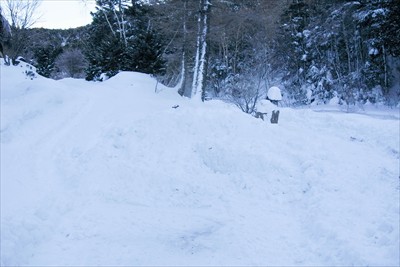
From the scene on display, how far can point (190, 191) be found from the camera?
638cm

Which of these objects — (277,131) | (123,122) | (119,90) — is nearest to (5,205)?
(123,122)

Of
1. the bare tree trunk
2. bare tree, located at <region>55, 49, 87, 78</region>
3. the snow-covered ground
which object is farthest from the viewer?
bare tree, located at <region>55, 49, 87, 78</region>

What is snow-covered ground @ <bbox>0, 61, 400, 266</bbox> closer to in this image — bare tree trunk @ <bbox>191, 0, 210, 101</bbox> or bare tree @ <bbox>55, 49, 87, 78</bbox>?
bare tree trunk @ <bbox>191, 0, 210, 101</bbox>

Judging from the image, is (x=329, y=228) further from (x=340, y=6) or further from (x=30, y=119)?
(x=340, y=6)

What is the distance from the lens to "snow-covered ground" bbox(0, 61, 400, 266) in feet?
16.0

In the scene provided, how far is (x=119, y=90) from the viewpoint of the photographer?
44.0 feet

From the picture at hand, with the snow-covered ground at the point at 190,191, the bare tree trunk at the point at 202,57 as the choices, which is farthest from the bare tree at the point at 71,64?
the snow-covered ground at the point at 190,191

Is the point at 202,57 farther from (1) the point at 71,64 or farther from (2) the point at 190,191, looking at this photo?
(1) the point at 71,64

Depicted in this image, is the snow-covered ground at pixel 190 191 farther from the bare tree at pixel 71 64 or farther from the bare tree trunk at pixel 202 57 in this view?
the bare tree at pixel 71 64

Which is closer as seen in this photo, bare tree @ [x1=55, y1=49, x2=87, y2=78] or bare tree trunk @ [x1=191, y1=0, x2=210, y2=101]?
bare tree trunk @ [x1=191, y1=0, x2=210, y2=101]

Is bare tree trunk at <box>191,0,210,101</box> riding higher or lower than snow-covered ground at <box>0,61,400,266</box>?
higher

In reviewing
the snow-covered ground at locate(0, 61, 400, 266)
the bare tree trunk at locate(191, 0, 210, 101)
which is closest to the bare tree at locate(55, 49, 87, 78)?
the bare tree trunk at locate(191, 0, 210, 101)

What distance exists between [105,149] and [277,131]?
4.56m

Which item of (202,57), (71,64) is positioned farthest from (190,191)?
(71,64)
